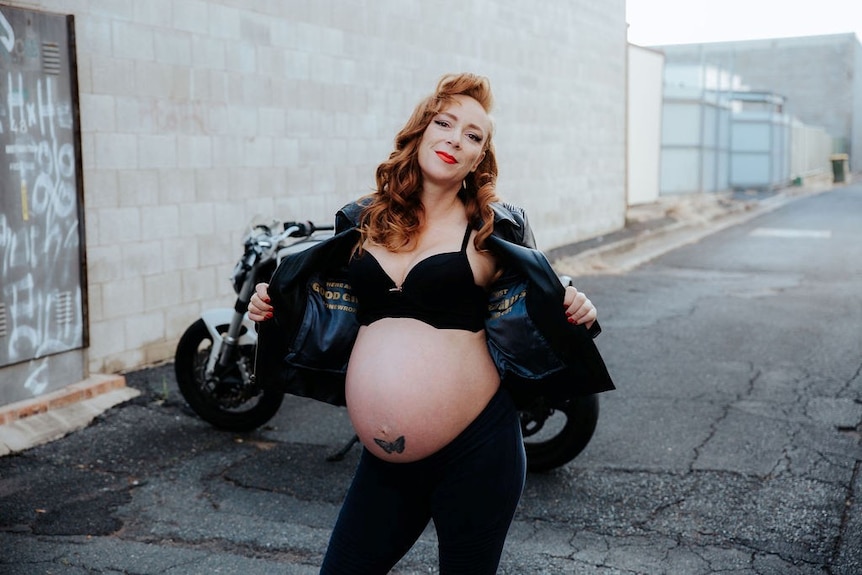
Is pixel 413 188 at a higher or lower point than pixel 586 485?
higher

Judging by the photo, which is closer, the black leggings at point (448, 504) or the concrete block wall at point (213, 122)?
the black leggings at point (448, 504)

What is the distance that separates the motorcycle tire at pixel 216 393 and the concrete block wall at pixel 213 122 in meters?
1.23

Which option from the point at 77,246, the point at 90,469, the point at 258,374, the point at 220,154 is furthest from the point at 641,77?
the point at 258,374

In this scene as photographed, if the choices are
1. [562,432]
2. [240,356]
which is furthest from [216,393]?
[562,432]

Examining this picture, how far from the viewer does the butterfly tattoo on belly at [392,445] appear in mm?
2680

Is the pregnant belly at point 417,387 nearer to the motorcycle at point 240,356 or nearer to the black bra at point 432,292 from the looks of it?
the black bra at point 432,292

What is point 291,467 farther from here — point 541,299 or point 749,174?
point 749,174

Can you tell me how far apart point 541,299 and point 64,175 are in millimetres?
4678

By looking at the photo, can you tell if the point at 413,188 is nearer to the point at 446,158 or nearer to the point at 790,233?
the point at 446,158

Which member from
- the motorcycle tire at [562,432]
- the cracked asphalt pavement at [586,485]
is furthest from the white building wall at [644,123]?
the motorcycle tire at [562,432]

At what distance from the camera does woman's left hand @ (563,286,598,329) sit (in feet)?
8.98

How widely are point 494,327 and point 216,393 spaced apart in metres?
3.38

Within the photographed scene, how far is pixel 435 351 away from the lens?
270 cm

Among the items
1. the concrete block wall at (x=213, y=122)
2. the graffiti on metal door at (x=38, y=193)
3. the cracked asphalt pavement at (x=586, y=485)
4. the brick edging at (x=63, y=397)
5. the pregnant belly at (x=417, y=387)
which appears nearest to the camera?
the pregnant belly at (x=417, y=387)
